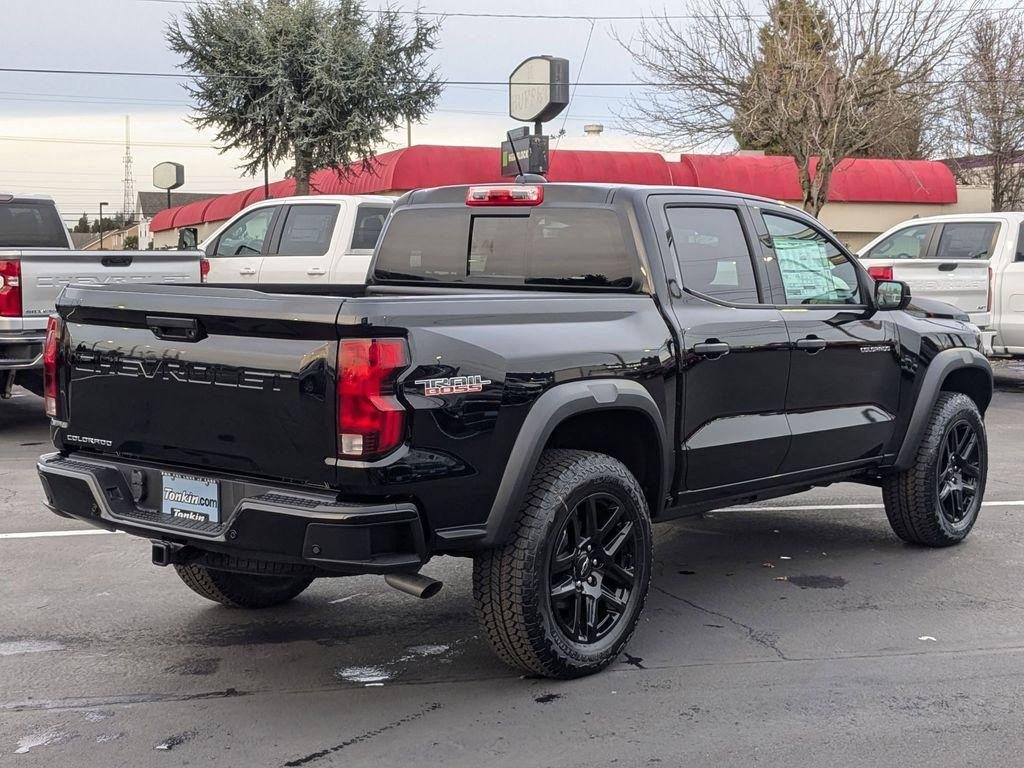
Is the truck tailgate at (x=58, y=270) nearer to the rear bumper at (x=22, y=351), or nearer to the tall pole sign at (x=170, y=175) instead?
the rear bumper at (x=22, y=351)

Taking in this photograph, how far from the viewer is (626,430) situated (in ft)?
16.8

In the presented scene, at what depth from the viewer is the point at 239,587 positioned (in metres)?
5.55

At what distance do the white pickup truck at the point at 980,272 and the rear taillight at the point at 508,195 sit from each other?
29.7 ft

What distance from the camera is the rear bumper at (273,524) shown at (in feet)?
13.2

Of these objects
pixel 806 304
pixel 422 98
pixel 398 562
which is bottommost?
pixel 398 562

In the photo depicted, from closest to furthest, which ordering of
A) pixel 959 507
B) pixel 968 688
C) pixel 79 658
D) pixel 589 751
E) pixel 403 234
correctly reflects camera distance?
pixel 589 751 → pixel 968 688 → pixel 79 658 → pixel 403 234 → pixel 959 507

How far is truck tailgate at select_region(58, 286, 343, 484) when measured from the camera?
408 centimetres

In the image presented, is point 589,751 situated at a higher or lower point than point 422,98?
lower

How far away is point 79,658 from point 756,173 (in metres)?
28.7

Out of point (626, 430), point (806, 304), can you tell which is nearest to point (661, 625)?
point (626, 430)

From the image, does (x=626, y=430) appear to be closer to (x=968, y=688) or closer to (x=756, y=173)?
(x=968, y=688)

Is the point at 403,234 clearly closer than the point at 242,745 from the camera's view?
No

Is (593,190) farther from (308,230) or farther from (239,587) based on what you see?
(308,230)

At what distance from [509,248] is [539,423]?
134 centimetres
